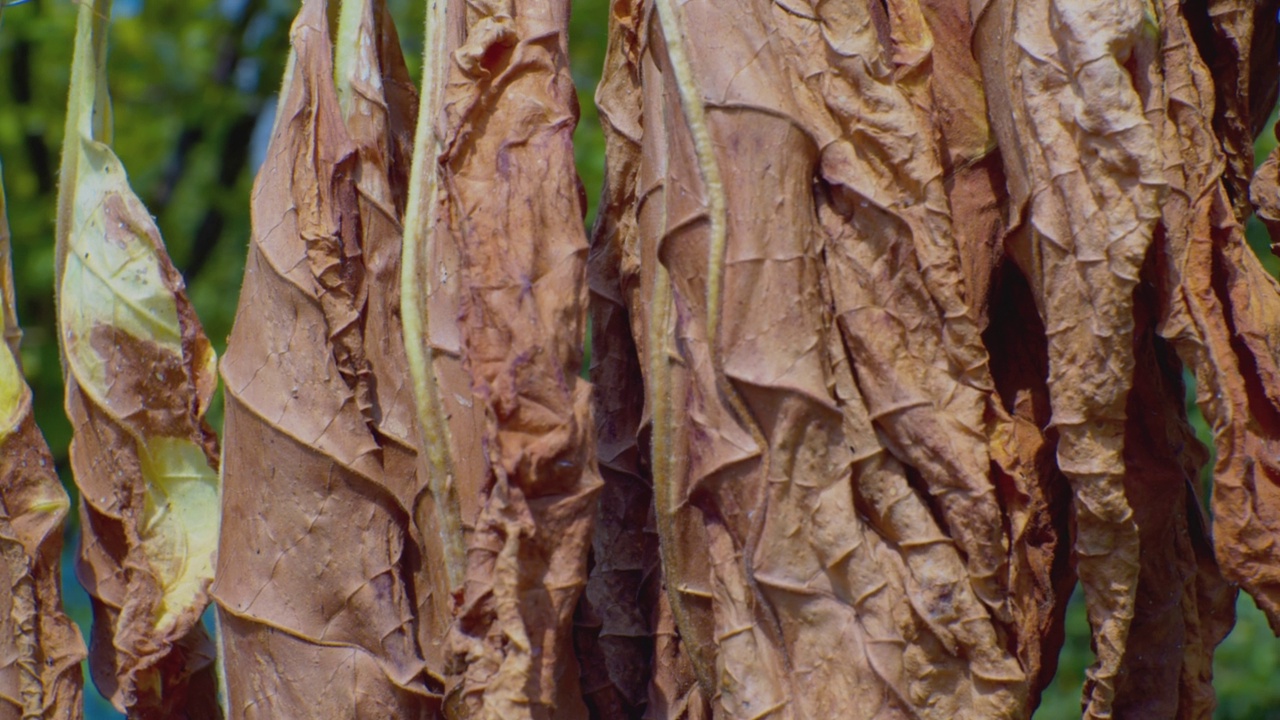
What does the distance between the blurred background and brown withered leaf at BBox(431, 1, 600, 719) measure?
1.56 m

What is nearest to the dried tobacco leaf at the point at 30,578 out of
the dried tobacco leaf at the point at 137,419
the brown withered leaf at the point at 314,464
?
the dried tobacco leaf at the point at 137,419

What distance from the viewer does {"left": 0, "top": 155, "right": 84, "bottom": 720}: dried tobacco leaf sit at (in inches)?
34.5

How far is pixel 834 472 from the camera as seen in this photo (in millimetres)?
679

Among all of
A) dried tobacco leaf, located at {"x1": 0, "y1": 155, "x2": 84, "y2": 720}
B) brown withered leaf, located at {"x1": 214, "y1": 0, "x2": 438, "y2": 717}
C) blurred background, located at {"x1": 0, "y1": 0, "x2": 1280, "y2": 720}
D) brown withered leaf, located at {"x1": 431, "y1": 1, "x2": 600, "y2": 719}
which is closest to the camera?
brown withered leaf, located at {"x1": 431, "y1": 1, "x2": 600, "y2": 719}

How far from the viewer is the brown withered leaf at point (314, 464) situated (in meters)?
0.74

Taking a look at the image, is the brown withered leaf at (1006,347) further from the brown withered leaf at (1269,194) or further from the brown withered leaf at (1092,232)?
the brown withered leaf at (1269,194)

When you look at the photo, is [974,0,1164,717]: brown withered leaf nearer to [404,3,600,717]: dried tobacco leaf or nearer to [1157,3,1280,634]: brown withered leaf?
[1157,3,1280,634]: brown withered leaf

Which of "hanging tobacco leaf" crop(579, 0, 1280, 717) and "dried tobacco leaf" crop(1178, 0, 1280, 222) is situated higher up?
"dried tobacco leaf" crop(1178, 0, 1280, 222)

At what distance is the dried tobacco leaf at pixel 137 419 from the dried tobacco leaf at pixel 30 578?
0.11 feet

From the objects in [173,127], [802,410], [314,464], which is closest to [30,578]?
[314,464]

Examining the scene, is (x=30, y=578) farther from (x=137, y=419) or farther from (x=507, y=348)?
(x=507, y=348)

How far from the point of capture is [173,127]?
2.59 metres

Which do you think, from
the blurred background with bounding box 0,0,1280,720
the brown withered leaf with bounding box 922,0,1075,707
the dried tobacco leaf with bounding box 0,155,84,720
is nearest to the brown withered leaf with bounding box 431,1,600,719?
the brown withered leaf with bounding box 922,0,1075,707

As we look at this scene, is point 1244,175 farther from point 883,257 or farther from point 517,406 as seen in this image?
point 517,406
